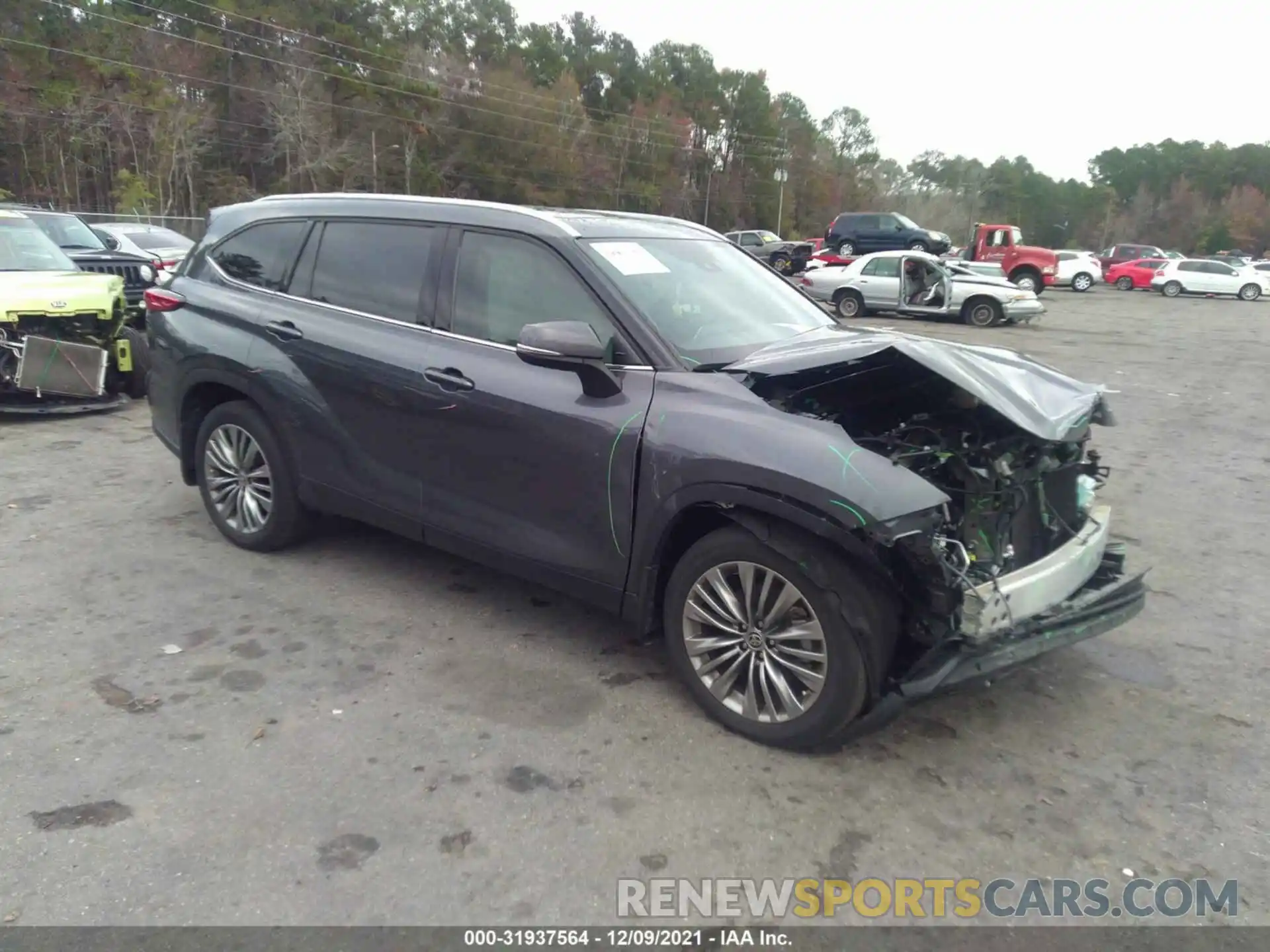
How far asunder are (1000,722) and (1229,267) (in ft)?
140

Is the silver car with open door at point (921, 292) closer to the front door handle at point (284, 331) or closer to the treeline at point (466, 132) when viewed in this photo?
the front door handle at point (284, 331)

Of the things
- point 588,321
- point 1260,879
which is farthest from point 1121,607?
point 588,321

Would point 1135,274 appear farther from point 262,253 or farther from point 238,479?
point 238,479

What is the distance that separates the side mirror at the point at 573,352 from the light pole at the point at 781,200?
90182mm

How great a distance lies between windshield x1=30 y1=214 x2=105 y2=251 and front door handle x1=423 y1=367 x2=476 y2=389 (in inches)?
355

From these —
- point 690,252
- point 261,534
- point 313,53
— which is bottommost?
point 261,534

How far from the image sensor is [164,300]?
Result: 533 centimetres

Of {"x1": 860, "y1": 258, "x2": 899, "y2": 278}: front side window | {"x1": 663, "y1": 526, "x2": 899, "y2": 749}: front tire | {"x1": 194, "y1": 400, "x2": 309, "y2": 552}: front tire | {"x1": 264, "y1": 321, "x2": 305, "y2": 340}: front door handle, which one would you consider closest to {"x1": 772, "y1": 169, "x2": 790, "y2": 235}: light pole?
{"x1": 860, "y1": 258, "x2": 899, "y2": 278}: front side window

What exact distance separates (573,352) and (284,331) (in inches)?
78.0

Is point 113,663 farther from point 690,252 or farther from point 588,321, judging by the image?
point 690,252

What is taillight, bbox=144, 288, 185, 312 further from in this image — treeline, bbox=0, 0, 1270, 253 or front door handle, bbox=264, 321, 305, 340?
treeline, bbox=0, 0, 1270, 253

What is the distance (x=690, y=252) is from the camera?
454 centimetres

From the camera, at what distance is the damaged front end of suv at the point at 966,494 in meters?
3.14

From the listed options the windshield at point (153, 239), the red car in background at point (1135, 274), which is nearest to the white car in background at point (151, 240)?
the windshield at point (153, 239)
